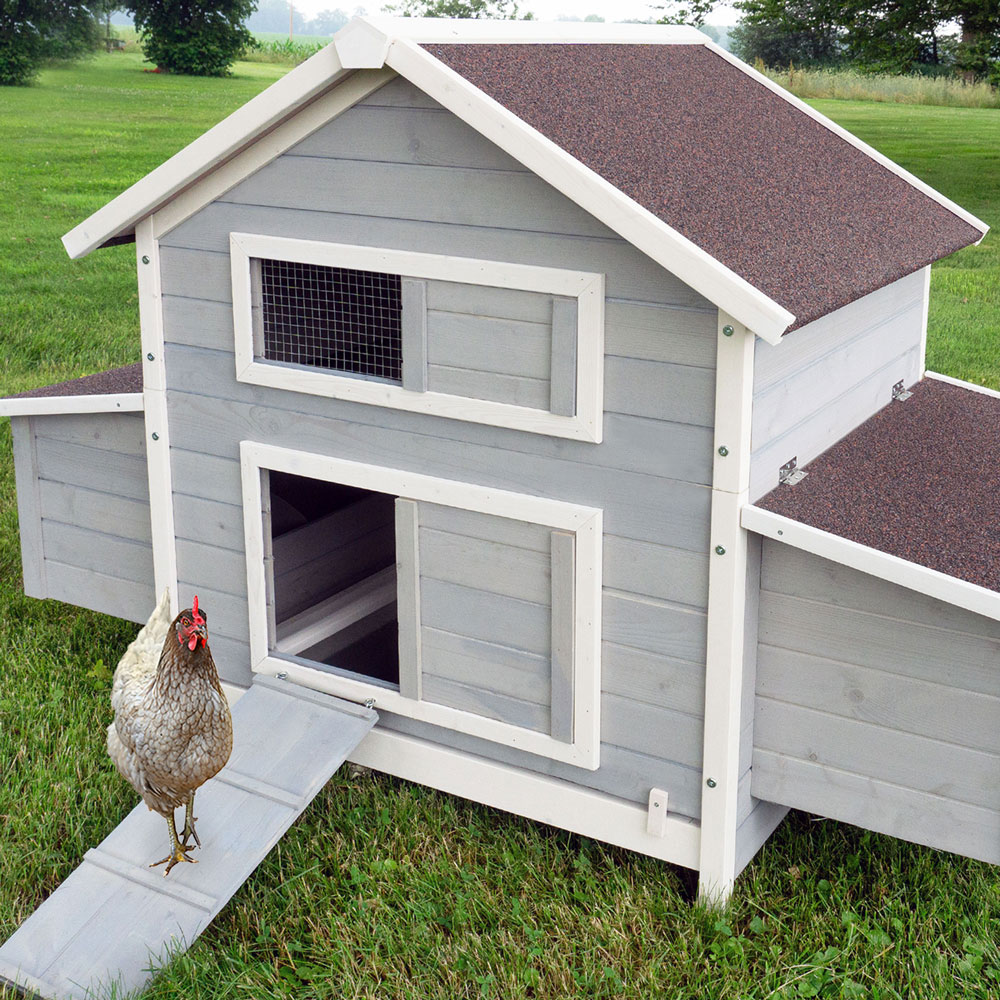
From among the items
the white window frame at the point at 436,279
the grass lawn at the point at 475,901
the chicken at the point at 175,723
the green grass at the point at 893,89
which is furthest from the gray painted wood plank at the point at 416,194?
the green grass at the point at 893,89

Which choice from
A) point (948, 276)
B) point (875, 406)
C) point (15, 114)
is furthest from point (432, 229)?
point (15, 114)

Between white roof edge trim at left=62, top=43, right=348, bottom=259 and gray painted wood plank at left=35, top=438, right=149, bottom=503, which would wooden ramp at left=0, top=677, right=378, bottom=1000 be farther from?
white roof edge trim at left=62, top=43, right=348, bottom=259

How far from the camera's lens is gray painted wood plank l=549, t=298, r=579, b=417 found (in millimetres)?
3379

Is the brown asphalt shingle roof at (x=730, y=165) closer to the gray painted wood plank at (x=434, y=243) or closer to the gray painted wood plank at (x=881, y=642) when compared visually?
the gray painted wood plank at (x=434, y=243)

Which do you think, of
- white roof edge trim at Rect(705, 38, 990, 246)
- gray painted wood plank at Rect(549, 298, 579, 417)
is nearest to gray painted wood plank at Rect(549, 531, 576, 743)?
gray painted wood plank at Rect(549, 298, 579, 417)

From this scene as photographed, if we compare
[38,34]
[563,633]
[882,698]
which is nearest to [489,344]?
[563,633]

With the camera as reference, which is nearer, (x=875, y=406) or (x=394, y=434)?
(x=394, y=434)

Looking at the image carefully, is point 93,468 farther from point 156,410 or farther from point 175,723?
point 175,723

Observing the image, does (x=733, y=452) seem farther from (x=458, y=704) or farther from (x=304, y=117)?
(x=304, y=117)

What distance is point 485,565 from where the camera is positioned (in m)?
3.73

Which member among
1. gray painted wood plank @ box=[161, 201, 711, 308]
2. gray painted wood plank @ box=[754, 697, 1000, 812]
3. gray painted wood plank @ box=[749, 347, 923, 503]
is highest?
gray painted wood plank @ box=[161, 201, 711, 308]

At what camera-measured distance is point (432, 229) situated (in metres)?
3.57

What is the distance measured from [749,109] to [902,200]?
23.9 inches

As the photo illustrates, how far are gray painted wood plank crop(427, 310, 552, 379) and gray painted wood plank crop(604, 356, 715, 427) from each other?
200 mm
